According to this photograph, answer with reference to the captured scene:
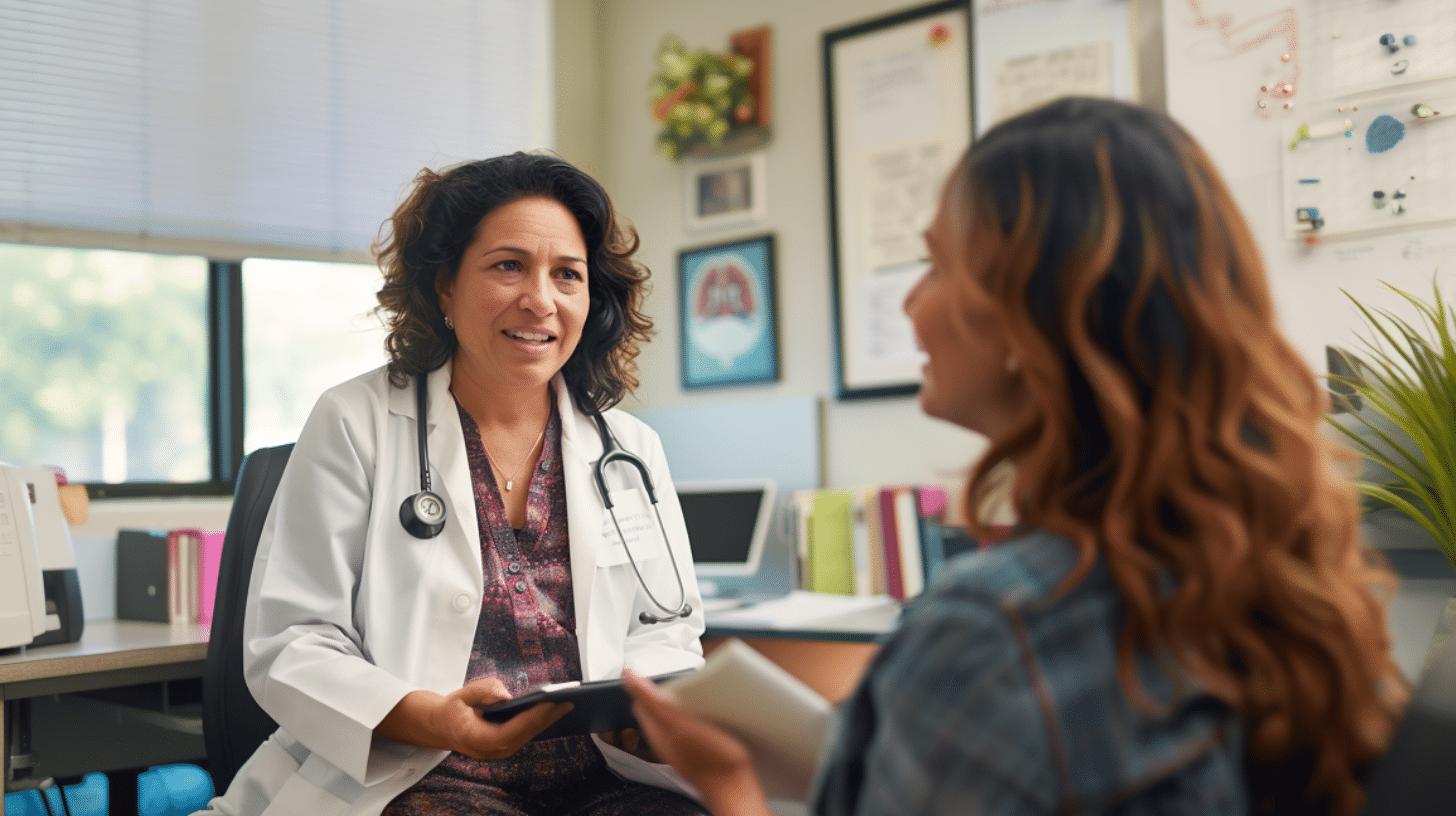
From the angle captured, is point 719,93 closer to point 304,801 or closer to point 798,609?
point 798,609

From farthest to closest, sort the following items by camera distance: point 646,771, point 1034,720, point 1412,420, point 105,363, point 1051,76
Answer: point 105,363
point 1051,76
point 1412,420
point 646,771
point 1034,720

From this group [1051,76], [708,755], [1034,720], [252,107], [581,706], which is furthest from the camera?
[252,107]

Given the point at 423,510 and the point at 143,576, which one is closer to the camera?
the point at 423,510

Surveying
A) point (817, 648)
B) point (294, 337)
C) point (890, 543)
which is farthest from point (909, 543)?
point (294, 337)

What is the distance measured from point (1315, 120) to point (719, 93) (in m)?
1.58

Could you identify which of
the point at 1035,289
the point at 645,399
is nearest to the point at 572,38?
the point at 645,399

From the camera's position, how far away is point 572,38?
337 cm

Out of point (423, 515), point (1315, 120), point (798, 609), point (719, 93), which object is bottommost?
point (798, 609)

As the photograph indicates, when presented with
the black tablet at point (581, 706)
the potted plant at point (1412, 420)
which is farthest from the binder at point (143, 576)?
the potted plant at point (1412, 420)

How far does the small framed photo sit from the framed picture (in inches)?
3.2

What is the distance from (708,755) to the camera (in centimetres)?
83

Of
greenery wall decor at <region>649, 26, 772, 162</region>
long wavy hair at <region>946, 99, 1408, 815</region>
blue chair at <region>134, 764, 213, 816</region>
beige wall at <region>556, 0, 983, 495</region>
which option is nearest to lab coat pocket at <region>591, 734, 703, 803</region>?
long wavy hair at <region>946, 99, 1408, 815</region>

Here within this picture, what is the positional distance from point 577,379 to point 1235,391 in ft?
3.90

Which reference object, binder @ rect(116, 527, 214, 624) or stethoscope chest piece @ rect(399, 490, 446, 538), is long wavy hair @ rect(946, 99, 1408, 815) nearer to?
stethoscope chest piece @ rect(399, 490, 446, 538)
